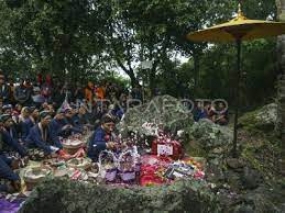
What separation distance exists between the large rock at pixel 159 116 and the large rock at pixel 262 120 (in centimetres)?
140

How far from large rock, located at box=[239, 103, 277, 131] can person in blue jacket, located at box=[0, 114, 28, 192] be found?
17.1ft

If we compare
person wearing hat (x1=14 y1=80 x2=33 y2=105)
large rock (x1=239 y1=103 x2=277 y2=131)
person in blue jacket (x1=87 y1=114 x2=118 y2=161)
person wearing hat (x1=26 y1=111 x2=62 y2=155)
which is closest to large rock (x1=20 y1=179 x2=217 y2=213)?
person in blue jacket (x1=87 y1=114 x2=118 y2=161)

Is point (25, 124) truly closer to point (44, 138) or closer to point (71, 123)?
point (44, 138)

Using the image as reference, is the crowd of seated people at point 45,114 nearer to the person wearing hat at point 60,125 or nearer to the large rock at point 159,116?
the person wearing hat at point 60,125

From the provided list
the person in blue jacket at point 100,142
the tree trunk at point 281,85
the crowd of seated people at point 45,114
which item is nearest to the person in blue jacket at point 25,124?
the crowd of seated people at point 45,114

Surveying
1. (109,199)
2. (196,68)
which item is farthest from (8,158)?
(196,68)

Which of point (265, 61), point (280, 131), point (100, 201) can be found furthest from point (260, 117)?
point (100, 201)

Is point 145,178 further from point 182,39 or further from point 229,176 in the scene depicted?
point 182,39

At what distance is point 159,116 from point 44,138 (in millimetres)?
3431

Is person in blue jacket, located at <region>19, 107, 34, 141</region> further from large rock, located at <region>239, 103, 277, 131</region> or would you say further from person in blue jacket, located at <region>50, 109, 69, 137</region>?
large rock, located at <region>239, 103, 277, 131</region>

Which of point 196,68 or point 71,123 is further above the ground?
point 196,68

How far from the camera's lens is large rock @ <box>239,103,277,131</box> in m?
12.5

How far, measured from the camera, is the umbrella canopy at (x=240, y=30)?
8586mm

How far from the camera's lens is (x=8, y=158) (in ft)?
31.5
